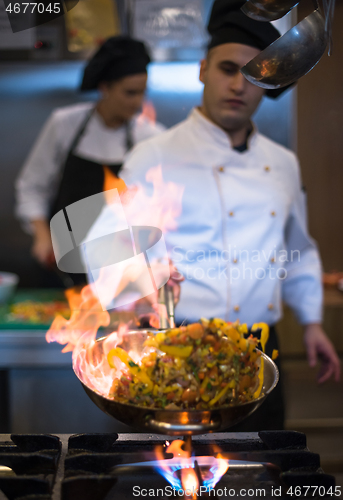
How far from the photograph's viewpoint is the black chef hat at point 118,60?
6.30ft

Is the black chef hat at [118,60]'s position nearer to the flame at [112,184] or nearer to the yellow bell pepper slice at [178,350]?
the flame at [112,184]

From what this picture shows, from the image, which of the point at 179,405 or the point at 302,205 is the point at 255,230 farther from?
the point at 179,405

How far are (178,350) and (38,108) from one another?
7.26 feet

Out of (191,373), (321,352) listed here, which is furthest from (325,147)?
(191,373)

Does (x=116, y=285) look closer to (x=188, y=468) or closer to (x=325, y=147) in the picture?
(x=188, y=468)

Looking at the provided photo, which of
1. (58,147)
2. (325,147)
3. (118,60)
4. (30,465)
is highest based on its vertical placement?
(118,60)

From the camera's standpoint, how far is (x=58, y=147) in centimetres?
239

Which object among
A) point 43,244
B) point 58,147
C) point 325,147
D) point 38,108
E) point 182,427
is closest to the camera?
point 182,427

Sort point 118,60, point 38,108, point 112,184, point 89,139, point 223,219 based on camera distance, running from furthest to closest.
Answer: point 38,108 < point 89,139 < point 118,60 < point 112,184 < point 223,219

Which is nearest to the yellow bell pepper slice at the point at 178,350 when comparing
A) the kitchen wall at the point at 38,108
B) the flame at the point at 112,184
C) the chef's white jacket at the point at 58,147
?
the flame at the point at 112,184

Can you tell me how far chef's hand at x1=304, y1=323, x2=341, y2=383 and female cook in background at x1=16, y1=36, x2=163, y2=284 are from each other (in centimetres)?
118

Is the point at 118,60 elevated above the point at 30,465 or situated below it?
above

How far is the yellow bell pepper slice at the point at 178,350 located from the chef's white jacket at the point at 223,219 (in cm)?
55

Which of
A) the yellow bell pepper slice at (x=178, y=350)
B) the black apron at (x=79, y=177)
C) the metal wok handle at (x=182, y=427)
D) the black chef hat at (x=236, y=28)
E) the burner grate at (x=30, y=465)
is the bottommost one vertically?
the black apron at (x=79, y=177)
